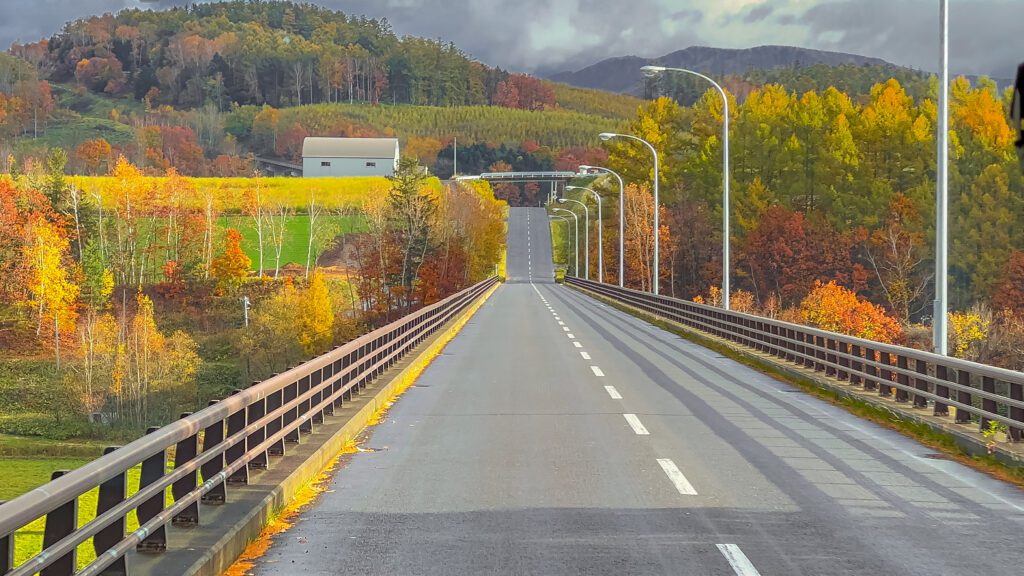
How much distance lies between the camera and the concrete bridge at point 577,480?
253 inches

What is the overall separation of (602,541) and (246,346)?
73.8 metres

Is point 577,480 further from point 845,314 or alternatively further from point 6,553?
point 845,314

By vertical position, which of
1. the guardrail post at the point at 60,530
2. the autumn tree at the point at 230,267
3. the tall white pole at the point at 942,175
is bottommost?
the autumn tree at the point at 230,267

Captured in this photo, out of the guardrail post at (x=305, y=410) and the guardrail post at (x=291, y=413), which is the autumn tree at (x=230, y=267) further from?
the guardrail post at (x=291, y=413)

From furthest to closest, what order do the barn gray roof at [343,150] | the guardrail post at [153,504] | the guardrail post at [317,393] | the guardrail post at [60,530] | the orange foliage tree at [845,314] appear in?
the barn gray roof at [343,150]
the orange foliage tree at [845,314]
the guardrail post at [317,393]
the guardrail post at [153,504]
the guardrail post at [60,530]

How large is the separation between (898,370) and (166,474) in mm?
11226

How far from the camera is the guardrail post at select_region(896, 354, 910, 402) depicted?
14227mm

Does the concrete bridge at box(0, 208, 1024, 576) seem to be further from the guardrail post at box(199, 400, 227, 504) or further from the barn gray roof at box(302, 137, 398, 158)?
the barn gray roof at box(302, 137, 398, 158)

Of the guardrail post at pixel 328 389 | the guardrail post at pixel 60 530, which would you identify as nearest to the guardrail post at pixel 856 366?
the guardrail post at pixel 328 389

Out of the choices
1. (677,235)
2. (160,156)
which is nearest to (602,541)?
(677,235)

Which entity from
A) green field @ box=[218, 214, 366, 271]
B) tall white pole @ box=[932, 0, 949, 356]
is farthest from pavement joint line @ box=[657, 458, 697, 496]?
green field @ box=[218, 214, 366, 271]

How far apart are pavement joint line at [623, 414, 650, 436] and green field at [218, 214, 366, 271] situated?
104771 mm

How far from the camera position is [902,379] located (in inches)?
566

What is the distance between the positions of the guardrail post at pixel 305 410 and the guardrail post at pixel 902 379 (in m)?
8.31
